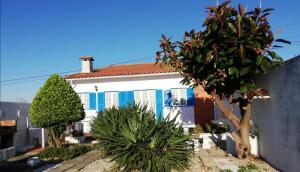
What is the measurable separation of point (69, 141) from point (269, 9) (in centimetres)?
1292

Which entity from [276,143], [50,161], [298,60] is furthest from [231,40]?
[50,161]

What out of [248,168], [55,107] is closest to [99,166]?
[55,107]

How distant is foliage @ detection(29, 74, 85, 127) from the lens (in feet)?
47.5

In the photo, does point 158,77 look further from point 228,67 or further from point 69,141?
point 228,67

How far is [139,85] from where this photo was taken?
70.5 feet

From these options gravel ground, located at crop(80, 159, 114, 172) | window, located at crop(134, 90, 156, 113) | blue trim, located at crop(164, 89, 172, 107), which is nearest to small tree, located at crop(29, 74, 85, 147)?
gravel ground, located at crop(80, 159, 114, 172)

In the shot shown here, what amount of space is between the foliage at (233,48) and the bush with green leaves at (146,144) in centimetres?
192

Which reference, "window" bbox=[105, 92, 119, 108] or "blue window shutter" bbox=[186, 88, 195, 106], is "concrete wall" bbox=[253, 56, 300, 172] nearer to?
"blue window shutter" bbox=[186, 88, 195, 106]

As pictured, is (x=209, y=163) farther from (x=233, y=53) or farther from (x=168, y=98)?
(x=168, y=98)

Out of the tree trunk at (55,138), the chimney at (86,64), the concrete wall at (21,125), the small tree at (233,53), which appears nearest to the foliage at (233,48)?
the small tree at (233,53)

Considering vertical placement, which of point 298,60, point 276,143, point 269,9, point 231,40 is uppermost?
point 269,9

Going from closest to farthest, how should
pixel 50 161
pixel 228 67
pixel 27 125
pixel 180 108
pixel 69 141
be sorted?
1. pixel 228 67
2. pixel 50 161
3. pixel 27 125
4. pixel 69 141
5. pixel 180 108

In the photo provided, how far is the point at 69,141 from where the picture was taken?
18.9 meters

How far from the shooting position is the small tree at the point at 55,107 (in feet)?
47.5
